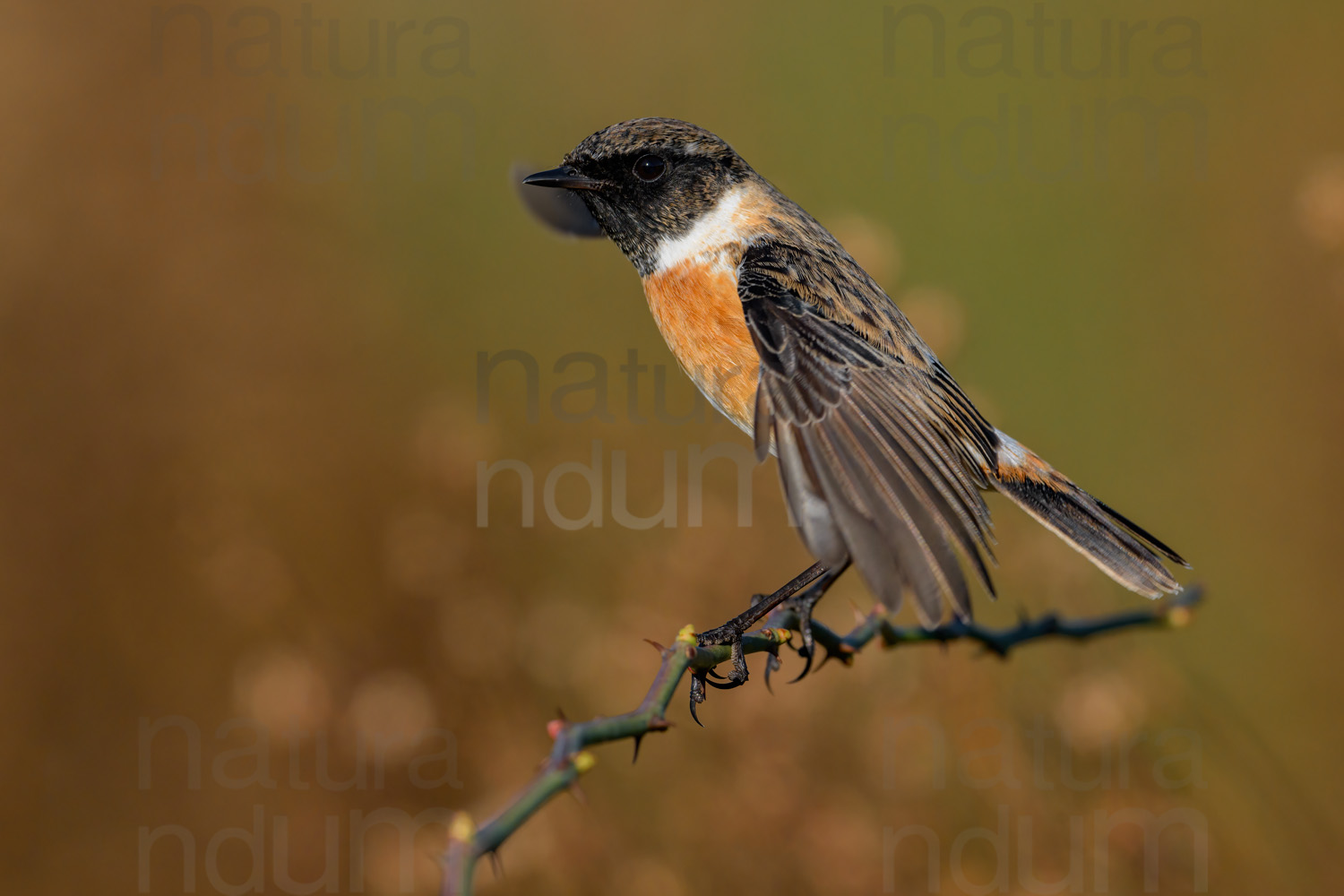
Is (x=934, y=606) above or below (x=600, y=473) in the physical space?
below

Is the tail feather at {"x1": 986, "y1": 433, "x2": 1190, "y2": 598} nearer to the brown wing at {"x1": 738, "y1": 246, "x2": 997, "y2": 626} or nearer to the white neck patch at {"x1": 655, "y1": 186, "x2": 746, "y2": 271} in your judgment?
the brown wing at {"x1": 738, "y1": 246, "x2": 997, "y2": 626}

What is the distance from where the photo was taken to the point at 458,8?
18.5 ft

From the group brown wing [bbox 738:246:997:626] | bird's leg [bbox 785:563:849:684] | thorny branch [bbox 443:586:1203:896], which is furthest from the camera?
bird's leg [bbox 785:563:849:684]

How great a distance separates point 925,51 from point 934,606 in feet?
15.0

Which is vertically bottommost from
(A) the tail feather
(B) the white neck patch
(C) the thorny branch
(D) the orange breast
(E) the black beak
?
(C) the thorny branch

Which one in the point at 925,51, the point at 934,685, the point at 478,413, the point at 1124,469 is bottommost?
the point at 934,685

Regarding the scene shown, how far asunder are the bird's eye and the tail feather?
1542mm

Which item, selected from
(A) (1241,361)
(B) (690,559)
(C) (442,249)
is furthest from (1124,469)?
(C) (442,249)

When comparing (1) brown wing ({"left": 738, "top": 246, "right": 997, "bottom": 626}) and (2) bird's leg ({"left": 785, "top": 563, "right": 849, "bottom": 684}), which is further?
(2) bird's leg ({"left": 785, "top": 563, "right": 849, "bottom": 684})

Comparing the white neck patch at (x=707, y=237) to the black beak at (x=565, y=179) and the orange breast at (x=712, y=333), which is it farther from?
the black beak at (x=565, y=179)

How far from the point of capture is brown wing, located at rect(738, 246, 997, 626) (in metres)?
2.37

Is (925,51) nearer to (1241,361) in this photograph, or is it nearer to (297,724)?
(1241,361)

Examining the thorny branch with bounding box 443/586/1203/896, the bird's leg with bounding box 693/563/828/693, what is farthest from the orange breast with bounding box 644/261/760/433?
Result: the thorny branch with bounding box 443/586/1203/896

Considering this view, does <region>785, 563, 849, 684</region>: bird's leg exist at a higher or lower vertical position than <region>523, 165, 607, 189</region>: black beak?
lower
